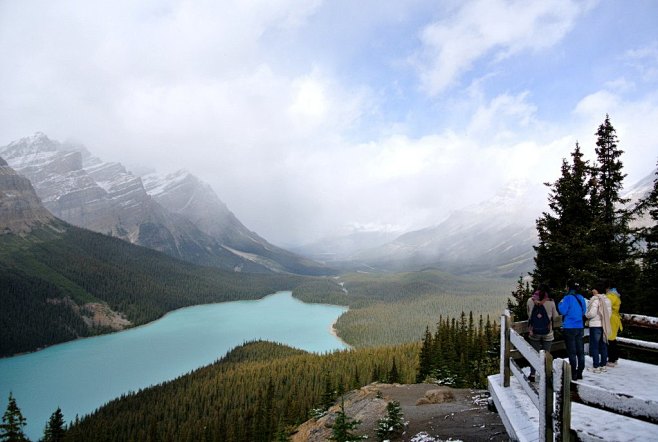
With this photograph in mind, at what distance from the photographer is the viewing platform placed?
5.71 metres

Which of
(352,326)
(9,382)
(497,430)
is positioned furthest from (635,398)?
(352,326)

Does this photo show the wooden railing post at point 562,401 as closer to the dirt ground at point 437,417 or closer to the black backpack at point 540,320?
the black backpack at point 540,320

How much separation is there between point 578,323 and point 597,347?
5.29 feet

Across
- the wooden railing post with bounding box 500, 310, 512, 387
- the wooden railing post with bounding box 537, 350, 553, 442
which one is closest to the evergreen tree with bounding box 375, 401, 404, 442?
the wooden railing post with bounding box 500, 310, 512, 387

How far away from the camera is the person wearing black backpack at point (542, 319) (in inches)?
402

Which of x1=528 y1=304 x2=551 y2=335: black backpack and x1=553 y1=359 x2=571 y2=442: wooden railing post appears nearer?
x1=553 y1=359 x2=571 y2=442: wooden railing post

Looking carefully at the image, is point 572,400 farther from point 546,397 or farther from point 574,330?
point 574,330

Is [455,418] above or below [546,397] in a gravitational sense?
below

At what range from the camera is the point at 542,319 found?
1027 centimetres

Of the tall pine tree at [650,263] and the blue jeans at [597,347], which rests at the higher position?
the tall pine tree at [650,263]

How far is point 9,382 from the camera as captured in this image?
4498 inches

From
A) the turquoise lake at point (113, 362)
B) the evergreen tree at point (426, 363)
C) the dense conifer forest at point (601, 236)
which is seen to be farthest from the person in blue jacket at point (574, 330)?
the turquoise lake at point (113, 362)

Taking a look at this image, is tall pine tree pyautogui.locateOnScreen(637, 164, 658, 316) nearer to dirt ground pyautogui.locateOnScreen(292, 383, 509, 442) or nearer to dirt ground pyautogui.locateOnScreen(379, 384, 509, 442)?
dirt ground pyautogui.locateOnScreen(292, 383, 509, 442)

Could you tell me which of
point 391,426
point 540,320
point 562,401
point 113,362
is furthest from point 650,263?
point 113,362
